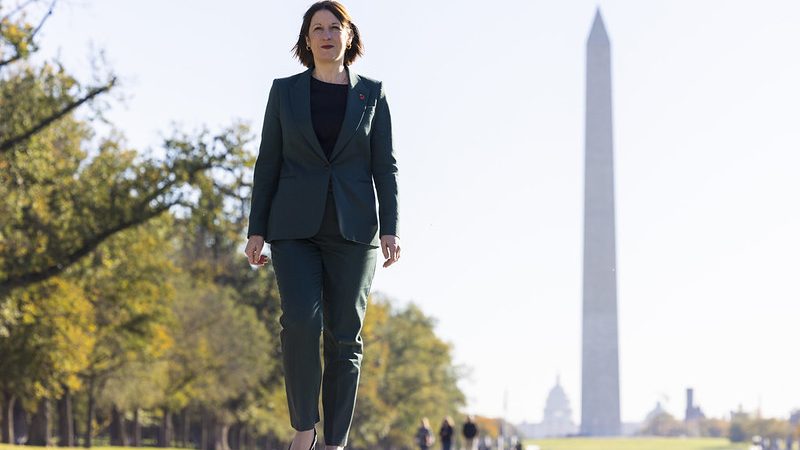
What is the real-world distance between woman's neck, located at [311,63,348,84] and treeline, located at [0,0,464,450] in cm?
2026

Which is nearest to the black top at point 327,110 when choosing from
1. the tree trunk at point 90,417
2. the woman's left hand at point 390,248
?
the woman's left hand at point 390,248

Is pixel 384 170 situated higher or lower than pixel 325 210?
higher

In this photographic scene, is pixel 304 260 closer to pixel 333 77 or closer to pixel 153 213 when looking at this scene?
pixel 333 77

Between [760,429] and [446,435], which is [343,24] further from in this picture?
[760,429]

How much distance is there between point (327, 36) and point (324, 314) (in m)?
1.09

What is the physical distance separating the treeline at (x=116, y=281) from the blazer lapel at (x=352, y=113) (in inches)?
802

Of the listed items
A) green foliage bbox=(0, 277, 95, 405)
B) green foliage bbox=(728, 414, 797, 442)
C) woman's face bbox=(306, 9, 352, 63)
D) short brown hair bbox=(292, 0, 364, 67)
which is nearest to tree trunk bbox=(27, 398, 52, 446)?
green foliage bbox=(0, 277, 95, 405)

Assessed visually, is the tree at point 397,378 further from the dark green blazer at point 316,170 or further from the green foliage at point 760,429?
the dark green blazer at point 316,170

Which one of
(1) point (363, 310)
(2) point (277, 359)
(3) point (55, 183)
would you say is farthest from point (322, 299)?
(2) point (277, 359)

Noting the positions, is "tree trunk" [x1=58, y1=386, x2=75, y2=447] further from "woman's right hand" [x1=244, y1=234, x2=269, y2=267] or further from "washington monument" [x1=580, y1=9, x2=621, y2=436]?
"woman's right hand" [x1=244, y1=234, x2=269, y2=267]

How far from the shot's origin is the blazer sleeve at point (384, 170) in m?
6.93

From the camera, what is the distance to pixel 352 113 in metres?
6.83

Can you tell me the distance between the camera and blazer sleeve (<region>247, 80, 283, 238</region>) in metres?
6.81

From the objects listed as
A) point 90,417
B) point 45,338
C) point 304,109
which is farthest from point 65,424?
point 304,109
